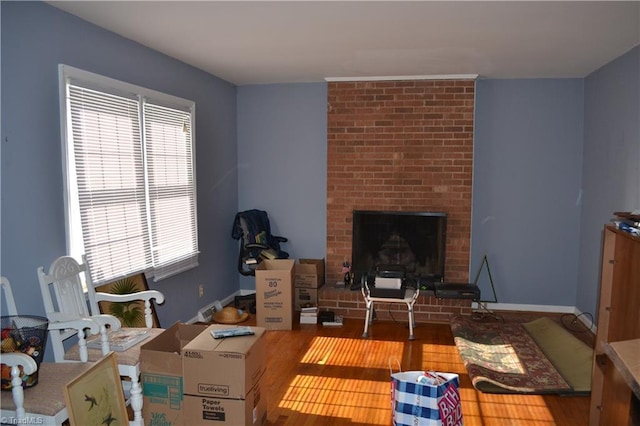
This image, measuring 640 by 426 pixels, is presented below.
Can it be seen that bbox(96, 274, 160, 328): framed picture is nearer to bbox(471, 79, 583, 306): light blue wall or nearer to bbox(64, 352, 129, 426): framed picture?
bbox(64, 352, 129, 426): framed picture

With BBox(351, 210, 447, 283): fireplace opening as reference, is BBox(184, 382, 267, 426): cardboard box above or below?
below

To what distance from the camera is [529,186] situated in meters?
5.33

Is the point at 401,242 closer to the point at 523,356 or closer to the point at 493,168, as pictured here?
the point at 493,168

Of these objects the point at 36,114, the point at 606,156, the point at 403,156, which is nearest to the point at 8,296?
the point at 36,114

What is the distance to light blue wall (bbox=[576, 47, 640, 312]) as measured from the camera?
3959 mm

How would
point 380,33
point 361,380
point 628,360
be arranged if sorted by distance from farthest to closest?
point 361,380, point 380,33, point 628,360

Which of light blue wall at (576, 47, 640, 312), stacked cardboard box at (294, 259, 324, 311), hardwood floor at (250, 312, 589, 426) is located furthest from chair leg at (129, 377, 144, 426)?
light blue wall at (576, 47, 640, 312)

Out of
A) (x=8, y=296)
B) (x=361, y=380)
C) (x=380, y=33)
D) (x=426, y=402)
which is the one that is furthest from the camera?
(x=361, y=380)

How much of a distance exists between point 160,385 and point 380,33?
8.80 ft

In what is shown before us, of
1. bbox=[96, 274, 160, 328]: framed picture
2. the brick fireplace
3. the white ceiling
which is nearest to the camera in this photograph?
the white ceiling

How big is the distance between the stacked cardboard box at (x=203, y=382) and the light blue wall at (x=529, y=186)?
11.6 ft

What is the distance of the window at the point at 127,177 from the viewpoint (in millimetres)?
3152

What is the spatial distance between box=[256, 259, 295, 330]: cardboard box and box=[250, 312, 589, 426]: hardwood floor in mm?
137

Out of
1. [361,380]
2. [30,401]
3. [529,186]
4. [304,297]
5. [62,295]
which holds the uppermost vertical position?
[529,186]
